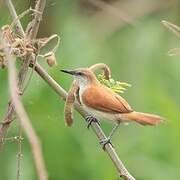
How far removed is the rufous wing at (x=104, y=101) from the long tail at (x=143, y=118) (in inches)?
2.1

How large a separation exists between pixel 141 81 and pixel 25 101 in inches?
33.3

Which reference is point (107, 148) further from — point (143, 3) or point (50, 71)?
point (143, 3)

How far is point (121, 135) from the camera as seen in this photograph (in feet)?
14.5

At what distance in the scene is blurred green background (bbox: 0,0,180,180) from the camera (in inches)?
160

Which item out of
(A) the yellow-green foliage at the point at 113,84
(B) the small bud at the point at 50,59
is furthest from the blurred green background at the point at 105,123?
(B) the small bud at the point at 50,59

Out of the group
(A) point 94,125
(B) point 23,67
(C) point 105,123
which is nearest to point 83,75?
(A) point 94,125

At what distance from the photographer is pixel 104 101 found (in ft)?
8.04

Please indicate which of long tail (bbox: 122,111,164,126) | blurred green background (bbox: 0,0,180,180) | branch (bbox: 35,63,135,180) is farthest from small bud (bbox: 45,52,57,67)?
blurred green background (bbox: 0,0,180,180)

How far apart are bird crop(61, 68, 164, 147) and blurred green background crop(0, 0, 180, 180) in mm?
975

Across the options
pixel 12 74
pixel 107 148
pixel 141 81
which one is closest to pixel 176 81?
pixel 141 81

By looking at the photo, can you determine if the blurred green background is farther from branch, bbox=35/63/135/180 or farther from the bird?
branch, bbox=35/63/135/180

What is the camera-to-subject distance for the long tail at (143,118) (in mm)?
2375

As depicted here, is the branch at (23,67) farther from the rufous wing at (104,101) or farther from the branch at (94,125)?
the rufous wing at (104,101)

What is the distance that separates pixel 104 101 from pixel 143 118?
13 centimetres
